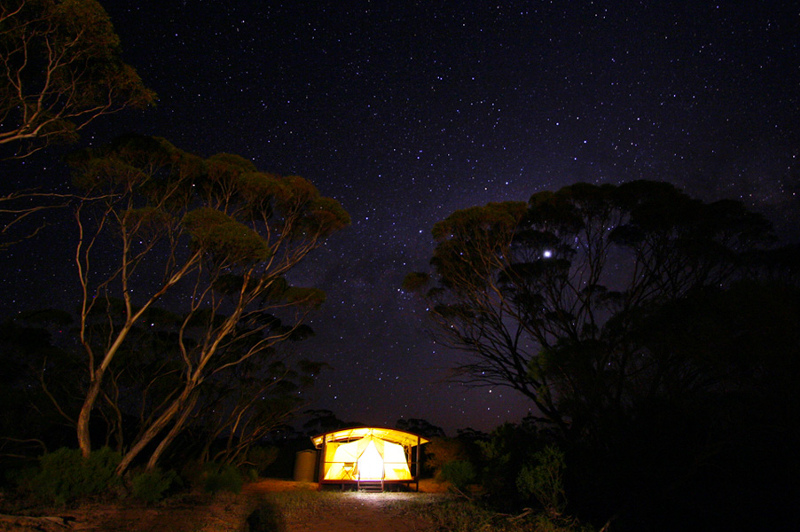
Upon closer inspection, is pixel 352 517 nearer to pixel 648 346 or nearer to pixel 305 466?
pixel 648 346

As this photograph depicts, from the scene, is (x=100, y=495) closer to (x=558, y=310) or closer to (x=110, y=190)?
(x=110, y=190)

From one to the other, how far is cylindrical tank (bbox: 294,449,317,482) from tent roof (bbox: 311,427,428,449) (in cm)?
441

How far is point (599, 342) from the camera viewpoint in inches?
483

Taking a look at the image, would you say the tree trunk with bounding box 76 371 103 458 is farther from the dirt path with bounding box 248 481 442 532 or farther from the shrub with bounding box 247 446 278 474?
the shrub with bounding box 247 446 278 474

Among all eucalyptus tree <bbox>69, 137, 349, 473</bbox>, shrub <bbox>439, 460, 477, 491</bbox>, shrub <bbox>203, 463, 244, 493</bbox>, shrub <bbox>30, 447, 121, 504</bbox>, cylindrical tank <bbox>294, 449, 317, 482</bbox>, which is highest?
eucalyptus tree <bbox>69, 137, 349, 473</bbox>

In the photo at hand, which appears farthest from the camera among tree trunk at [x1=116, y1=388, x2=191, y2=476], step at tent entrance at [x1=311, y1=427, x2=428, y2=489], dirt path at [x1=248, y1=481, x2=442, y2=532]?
step at tent entrance at [x1=311, y1=427, x2=428, y2=489]

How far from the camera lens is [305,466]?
22.6m

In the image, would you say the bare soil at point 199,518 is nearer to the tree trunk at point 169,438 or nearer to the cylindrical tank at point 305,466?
the tree trunk at point 169,438

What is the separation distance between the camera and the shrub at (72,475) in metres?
8.02

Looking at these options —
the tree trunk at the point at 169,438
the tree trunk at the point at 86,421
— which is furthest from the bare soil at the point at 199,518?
the tree trunk at the point at 86,421

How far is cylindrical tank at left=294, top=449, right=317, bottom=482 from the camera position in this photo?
2248cm

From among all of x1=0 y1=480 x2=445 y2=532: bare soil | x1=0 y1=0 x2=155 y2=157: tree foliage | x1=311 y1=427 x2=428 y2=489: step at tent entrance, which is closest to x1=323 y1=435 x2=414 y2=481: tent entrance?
x1=311 y1=427 x2=428 y2=489: step at tent entrance

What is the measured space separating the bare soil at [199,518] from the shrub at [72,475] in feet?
2.23

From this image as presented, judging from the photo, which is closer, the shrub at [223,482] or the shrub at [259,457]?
the shrub at [223,482]
